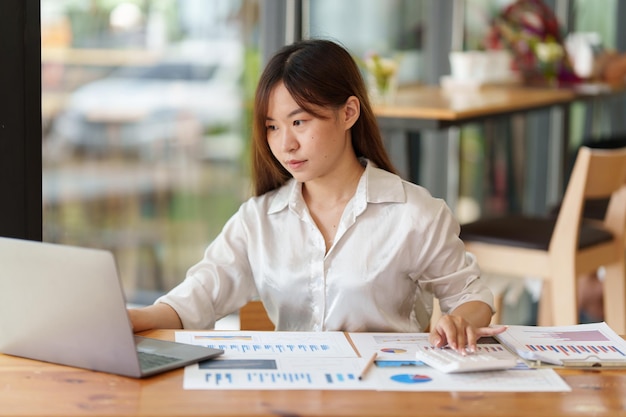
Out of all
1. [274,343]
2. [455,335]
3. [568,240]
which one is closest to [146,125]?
[568,240]

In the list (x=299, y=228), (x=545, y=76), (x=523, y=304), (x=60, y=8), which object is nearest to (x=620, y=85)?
(x=545, y=76)

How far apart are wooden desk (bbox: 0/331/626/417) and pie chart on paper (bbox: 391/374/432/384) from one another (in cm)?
5

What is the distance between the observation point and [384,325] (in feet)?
6.51

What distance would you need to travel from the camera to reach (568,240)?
3170 mm

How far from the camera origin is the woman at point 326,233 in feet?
6.28

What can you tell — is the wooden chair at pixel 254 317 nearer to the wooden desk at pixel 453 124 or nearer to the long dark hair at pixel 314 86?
the long dark hair at pixel 314 86

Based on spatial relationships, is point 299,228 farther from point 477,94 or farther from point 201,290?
point 477,94

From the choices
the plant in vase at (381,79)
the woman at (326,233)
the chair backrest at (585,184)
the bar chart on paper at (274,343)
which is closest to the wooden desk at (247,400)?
the bar chart on paper at (274,343)

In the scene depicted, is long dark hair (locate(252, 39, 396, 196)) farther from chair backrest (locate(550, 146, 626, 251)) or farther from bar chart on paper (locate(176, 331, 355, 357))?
chair backrest (locate(550, 146, 626, 251))

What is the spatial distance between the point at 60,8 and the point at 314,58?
161cm

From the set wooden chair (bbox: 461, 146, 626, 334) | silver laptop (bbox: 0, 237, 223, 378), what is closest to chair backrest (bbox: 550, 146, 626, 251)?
wooden chair (bbox: 461, 146, 626, 334)

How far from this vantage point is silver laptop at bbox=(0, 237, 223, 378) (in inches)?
54.7

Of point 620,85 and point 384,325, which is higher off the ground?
point 620,85

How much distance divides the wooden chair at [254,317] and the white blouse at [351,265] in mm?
18
